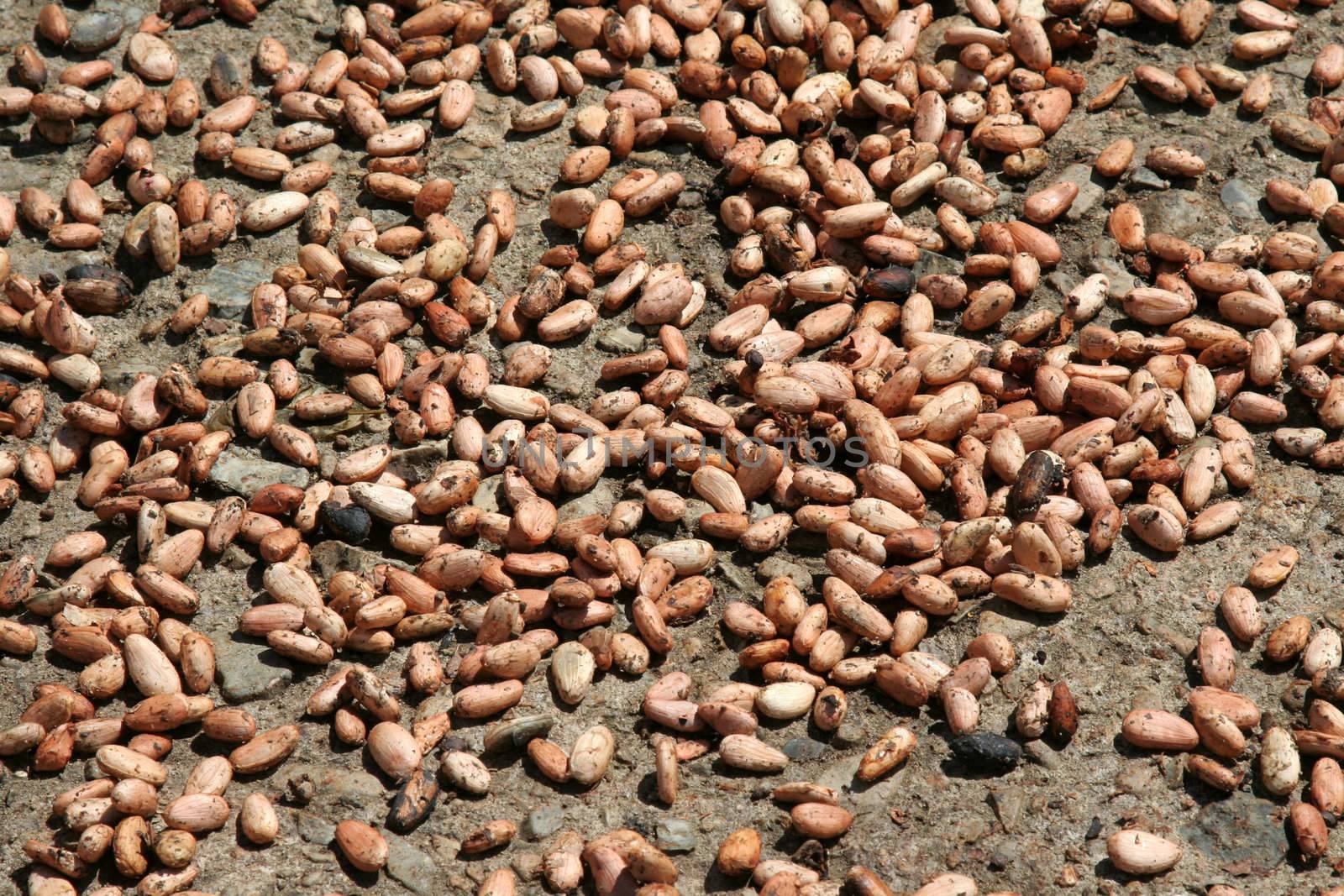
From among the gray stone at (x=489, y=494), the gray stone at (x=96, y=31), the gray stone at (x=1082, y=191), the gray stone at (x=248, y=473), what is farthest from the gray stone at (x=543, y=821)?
the gray stone at (x=96, y=31)

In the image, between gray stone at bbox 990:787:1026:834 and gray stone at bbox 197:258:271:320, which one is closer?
gray stone at bbox 990:787:1026:834

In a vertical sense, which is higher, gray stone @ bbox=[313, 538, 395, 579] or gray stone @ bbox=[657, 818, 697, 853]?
gray stone @ bbox=[313, 538, 395, 579]

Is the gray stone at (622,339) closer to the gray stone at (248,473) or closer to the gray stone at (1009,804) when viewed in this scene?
the gray stone at (248,473)

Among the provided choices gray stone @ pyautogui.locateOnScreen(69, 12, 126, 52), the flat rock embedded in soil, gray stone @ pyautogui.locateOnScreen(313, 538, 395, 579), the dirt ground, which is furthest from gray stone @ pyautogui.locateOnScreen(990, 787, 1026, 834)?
gray stone @ pyautogui.locateOnScreen(69, 12, 126, 52)

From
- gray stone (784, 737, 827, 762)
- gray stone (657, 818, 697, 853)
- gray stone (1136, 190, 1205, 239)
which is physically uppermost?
gray stone (1136, 190, 1205, 239)

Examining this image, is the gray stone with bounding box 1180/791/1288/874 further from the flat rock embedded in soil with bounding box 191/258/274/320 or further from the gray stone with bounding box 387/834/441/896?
the flat rock embedded in soil with bounding box 191/258/274/320

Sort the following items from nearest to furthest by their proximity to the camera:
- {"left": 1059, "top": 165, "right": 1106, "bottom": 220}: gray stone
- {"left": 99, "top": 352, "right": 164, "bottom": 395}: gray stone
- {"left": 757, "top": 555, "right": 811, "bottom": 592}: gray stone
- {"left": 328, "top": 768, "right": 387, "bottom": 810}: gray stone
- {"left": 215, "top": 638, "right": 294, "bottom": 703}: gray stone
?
{"left": 328, "top": 768, "right": 387, "bottom": 810}: gray stone
{"left": 215, "top": 638, "right": 294, "bottom": 703}: gray stone
{"left": 757, "top": 555, "right": 811, "bottom": 592}: gray stone
{"left": 99, "top": 352, "right": 164, "bottom": 395}: gray stone
{"left": 1059, "top": 165, "right": 1106, "bottom": 220}: gray stone

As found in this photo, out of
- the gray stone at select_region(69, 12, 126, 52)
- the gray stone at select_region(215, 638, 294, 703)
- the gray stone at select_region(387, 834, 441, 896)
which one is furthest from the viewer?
the gray stone at select_region(69, 12, 126, 52)

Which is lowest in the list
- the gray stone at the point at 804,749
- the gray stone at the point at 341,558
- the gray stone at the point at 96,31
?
the gray stone at the point at 341,558

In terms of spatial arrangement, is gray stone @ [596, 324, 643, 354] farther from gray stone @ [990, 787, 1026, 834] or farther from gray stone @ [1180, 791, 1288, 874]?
gray stone @ [1180, 791, 1288, 874]
